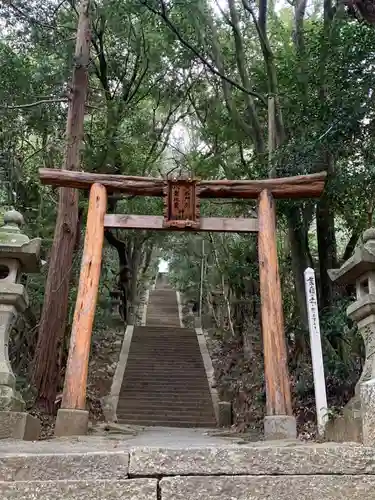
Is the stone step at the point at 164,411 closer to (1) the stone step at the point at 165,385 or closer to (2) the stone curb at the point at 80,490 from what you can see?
(1) the stone step at the point at 165,385

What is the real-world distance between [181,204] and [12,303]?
126 inches

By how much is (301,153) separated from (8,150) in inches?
285

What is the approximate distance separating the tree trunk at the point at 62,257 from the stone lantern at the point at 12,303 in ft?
10.0

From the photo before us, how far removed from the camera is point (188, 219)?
7664 millimetres

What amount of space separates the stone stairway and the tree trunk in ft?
12.0

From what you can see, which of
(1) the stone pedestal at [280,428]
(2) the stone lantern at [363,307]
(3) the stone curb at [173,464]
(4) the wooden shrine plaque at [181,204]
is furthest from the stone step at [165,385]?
(3) the stone curb at [173,464]

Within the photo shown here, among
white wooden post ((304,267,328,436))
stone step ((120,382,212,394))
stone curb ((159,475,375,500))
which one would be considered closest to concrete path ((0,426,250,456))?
stone curb ((159,475,375,500))

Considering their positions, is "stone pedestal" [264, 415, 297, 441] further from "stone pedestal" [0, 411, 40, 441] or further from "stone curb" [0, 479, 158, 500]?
"stone curb" [0, 479, 158, 500]

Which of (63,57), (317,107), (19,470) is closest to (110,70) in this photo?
(63,57)

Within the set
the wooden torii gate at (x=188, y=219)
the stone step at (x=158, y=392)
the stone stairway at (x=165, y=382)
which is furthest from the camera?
the stone step at (x=158, y=392)

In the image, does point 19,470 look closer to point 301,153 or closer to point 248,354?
point 301,153

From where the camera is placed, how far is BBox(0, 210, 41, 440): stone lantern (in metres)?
4.77

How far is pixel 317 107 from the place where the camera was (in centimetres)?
834

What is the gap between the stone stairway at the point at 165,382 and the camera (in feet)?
39.7
